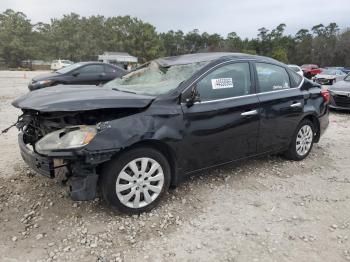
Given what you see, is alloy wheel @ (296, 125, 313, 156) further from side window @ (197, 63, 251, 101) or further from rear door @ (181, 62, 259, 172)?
side window @ (197, 63, 251, 101)

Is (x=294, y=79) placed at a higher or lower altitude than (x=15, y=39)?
lower

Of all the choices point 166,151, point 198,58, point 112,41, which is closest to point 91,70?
point 198,58

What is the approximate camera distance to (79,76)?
11.4 meters

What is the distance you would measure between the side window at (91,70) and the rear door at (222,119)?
8181mm

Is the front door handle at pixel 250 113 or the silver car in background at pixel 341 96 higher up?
the front door handle at pixel 250 113

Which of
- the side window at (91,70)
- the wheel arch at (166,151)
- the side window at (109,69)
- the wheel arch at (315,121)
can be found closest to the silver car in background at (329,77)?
the side window at (109,69)

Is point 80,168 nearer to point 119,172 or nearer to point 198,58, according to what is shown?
point 119,172

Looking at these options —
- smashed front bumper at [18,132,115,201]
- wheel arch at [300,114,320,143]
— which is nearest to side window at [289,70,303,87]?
wheel arch at [300,114,320,143]

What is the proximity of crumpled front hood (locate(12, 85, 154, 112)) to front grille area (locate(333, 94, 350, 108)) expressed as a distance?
8241 millimetres

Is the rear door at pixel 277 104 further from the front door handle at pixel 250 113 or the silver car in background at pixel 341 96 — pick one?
the silver car in background at pixel 341 96

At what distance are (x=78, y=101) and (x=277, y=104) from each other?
2.61m

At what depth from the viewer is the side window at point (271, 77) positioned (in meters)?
4.50

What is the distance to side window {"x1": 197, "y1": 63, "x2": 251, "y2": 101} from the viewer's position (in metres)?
3.88

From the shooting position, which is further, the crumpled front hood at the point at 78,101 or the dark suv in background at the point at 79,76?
the dark suv in background at the point at 79,76
